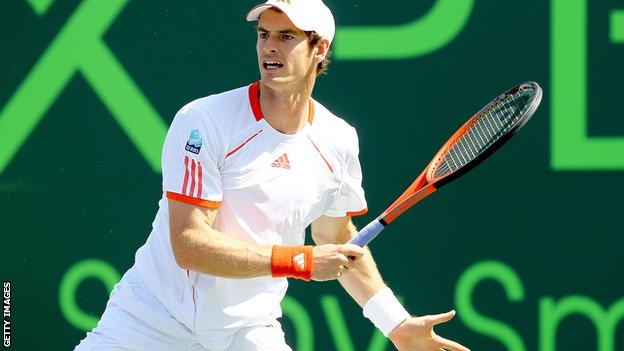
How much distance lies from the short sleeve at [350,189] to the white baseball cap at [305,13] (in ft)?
1.08

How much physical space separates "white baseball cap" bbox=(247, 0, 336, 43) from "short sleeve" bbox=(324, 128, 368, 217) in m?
0.33

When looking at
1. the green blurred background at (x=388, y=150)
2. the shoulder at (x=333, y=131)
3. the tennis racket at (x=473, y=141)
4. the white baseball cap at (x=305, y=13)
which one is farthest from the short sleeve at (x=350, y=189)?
the green blurred background at (x=388, y=150)

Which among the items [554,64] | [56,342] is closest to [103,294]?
[56,342]

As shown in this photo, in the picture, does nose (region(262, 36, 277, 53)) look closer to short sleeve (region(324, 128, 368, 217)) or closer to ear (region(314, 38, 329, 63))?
ear (region(314, 38, 329, 63))

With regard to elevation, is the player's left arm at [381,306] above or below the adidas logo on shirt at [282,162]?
below

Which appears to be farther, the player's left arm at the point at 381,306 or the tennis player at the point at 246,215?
the player's left arm at the point at 381,306

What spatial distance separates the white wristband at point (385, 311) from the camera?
424cm

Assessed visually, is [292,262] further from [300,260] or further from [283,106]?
[283,106]

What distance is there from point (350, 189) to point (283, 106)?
13.7 inches

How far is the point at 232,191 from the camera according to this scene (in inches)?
158

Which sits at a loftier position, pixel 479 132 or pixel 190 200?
pixel 479 132

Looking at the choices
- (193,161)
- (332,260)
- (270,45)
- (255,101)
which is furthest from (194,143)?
(332,260)

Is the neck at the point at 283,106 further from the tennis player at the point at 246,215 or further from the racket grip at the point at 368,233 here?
the racket grip at the point at 368,233

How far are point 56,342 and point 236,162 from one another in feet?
6.01
